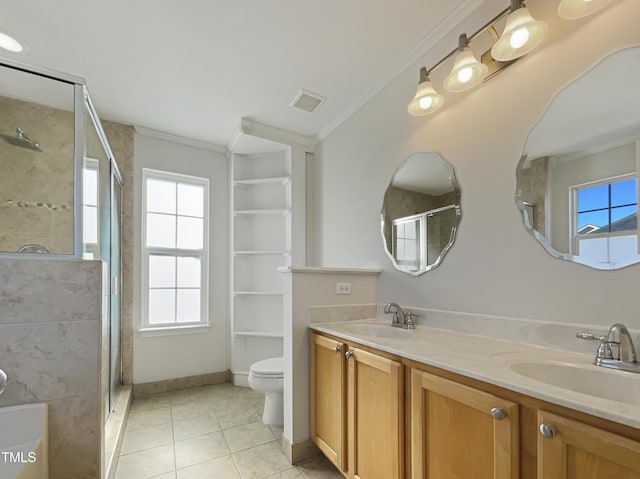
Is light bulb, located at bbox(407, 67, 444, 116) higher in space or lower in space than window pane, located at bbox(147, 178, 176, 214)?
higher

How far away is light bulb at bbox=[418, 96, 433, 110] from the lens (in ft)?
5.54

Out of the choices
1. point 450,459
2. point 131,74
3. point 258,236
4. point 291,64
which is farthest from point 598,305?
point 131,74

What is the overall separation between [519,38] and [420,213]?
1.00 m

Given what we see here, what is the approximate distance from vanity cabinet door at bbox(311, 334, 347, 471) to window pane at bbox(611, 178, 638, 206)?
131 cm

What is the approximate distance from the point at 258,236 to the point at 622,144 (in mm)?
2923

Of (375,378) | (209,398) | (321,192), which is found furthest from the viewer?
(321,192)

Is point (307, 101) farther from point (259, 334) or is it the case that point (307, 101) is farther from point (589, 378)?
point (589, 378)

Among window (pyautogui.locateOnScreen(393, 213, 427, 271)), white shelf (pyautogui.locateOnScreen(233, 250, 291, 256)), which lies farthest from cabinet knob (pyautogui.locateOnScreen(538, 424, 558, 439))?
white shelf (pyautogui.locateOnScreen(233, 250, 291, 256))

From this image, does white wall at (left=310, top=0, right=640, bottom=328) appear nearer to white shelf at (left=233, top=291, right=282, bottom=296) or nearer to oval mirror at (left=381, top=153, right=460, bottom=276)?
oval mirror at (left=381, top=153, right=460, bottom=276)

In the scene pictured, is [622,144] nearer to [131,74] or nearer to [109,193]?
[131,74]

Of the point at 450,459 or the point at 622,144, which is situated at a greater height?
the point at 622,144

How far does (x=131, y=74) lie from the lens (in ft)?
7.38

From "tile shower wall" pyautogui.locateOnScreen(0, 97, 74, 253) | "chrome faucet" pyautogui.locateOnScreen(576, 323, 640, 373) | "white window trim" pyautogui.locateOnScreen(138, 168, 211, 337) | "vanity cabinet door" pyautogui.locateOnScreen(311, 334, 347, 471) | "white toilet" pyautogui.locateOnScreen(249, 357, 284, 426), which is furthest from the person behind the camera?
"white window trim" pyautogui.locateOnScreen(138, 168, 211, 337)

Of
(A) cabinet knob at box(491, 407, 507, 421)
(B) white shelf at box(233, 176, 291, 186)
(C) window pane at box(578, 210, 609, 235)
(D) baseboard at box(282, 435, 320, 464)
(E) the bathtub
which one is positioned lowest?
(D) baseboard at box(282, 435, 320, 464)
